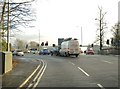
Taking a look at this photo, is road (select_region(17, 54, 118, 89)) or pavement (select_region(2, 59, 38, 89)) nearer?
pavement (select_region(2, 59, 38, 89))

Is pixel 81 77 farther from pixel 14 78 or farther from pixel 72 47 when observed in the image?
pixel 72 47

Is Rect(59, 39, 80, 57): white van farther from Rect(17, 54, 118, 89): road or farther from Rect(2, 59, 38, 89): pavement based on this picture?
Rect(2, 59, 38, 89): pavement

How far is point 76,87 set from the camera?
15414mm

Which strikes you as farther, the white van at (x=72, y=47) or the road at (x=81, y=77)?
the white van at (x=72, y=47)

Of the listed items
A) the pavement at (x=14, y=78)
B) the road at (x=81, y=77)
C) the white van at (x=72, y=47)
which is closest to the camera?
the pavement at (x=14, y=78)

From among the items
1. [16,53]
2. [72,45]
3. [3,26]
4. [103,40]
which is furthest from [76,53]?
[103,40]

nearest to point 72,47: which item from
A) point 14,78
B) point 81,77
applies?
point 81,77

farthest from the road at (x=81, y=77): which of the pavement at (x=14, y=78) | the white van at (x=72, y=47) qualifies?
the white van at (x=72, y=47)

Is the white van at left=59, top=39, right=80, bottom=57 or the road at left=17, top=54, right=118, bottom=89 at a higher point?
the white van at left=59, top=39, right=80, bottom=57

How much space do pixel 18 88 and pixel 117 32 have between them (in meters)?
88.6

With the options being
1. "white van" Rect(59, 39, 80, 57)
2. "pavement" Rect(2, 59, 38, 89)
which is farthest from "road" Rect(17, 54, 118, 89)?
"white van" Rect(59, 39, 80, 57)

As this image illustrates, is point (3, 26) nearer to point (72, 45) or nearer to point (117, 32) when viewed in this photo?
point (72, 45)

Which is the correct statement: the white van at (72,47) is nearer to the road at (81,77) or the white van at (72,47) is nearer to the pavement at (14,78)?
the road at (81,77)

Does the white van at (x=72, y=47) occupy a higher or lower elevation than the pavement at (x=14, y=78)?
higher
